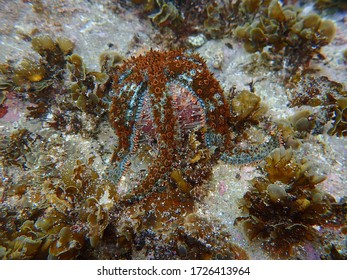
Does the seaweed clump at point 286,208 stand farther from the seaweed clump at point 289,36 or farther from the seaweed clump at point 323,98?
the seaweed clump at point 289,36

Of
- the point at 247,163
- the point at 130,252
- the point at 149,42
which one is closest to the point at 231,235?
the point at 247,163

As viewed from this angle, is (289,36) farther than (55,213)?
Yes

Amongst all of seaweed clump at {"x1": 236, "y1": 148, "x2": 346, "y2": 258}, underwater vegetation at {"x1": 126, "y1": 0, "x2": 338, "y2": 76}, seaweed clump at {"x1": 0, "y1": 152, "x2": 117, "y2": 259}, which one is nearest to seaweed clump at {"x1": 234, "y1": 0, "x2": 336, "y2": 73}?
underwater vegetation at {"x1": 126, "y1": 0, "x2": 338, "y2": 76}

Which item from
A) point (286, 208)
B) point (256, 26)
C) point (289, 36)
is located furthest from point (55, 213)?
point (289, 36)

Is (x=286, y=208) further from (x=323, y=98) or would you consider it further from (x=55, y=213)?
(x=55, y=213)

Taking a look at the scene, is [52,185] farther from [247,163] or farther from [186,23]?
[186,23]

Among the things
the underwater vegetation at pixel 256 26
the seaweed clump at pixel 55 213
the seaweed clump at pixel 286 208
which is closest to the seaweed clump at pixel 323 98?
the underwater vegetation at pixel 256 26

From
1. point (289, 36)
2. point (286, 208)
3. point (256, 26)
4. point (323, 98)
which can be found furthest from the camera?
point (256, 26)

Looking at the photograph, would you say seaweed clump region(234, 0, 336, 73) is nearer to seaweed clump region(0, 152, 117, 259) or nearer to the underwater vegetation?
the underwater vegetation
